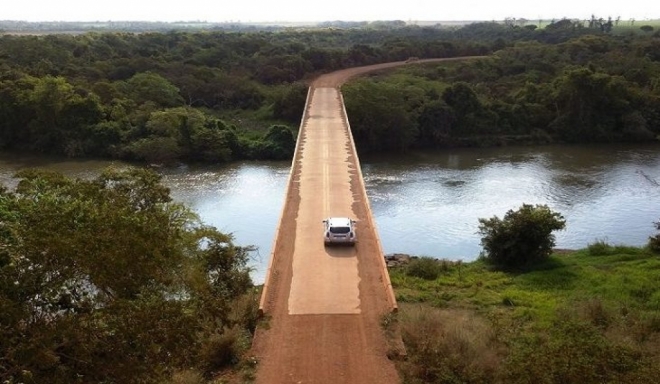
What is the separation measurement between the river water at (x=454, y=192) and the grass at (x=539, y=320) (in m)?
3.62

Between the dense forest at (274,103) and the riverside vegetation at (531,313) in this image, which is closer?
the riverside vegetation at (531,313)

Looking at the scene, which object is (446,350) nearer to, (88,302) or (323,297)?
(323,297)

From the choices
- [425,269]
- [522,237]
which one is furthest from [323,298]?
[522,237]

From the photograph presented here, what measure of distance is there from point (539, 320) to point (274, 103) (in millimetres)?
34365

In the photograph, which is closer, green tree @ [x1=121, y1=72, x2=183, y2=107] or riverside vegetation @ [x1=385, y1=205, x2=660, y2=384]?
riverside vegetation @ [x1=385, y1=205, x2=660, y2=384]

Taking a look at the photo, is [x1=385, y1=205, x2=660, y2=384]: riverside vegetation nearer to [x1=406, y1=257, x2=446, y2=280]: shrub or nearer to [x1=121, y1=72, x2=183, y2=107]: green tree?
[x1=406, y1=257, x2=446, y2=280]: shrub

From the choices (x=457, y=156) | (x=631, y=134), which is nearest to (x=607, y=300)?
(x=457, y=156)

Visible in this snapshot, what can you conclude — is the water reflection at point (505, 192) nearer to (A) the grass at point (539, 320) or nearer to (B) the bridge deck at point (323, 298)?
(A) the grass at point (539, 320)

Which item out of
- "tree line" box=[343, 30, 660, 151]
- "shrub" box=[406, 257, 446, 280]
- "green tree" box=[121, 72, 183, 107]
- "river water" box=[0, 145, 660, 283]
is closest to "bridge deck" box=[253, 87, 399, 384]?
"shrub" box=[406, 257, 446, 280]

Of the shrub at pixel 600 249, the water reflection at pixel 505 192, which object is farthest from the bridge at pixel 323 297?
the shrub at pixel 600 249

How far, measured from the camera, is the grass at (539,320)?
10.9 metres

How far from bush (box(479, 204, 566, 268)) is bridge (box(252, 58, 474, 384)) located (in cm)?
493

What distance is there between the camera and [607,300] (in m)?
18.7

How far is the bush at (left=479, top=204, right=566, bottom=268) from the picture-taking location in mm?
21984
